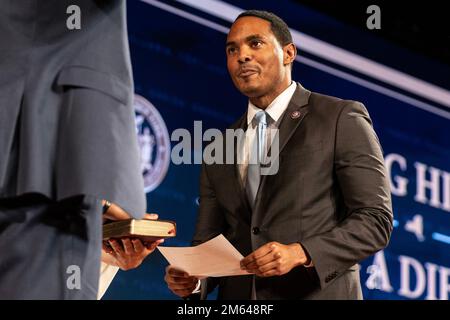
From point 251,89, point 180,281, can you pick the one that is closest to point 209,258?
point 180,281

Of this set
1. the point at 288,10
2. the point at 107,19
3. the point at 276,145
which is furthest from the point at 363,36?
the point at 107,19

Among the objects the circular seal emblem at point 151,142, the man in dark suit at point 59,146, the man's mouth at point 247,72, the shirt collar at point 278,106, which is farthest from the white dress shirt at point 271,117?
the circular seal emblem at point 151,142

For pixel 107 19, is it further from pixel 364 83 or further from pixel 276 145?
pixel 364 83

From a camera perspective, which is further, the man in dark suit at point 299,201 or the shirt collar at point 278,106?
the shirt collar at point 278,106

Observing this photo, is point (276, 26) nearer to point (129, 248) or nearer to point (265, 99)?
point (265, 99)

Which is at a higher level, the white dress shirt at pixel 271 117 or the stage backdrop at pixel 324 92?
the stage backdrop at pixel 324 92

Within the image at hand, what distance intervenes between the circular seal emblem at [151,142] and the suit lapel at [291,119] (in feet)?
5.01

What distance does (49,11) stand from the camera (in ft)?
4.85

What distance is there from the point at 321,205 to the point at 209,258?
352 millimetres

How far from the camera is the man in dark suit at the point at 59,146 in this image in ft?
4.62

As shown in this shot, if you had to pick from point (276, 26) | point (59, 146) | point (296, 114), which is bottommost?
point (59, 146)

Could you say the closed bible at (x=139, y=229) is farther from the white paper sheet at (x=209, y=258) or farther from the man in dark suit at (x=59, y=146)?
the man in dark suit at (x=59, y=146)

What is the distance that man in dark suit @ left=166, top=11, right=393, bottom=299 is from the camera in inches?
80.3

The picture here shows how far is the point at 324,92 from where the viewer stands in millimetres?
4695
